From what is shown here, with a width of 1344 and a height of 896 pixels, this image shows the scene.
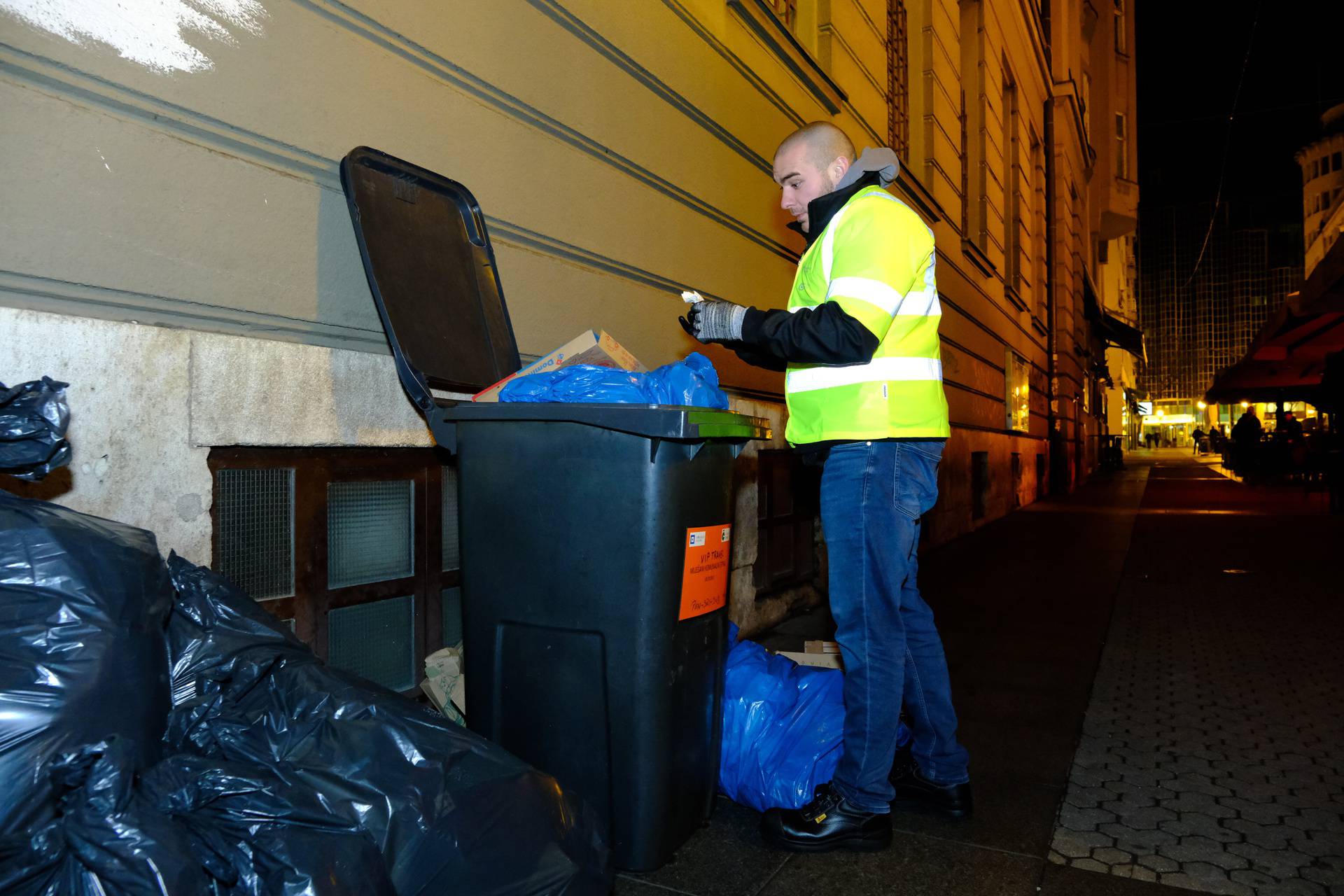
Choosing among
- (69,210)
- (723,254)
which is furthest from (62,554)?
(723,254)

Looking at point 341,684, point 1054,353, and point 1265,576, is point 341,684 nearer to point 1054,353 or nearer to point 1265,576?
point 1265,576

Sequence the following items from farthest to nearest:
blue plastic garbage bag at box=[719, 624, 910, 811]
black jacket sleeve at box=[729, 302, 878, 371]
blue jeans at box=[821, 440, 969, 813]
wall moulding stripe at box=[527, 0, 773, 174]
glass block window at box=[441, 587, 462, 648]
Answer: wall moulding stripe at box=[527, 0, 773, 174] → glass block window at box=[441, 587, 462, 648] → blue plastic garbage bag at box=[719, 624, 910, 811] → blue jeans at box=[821, 440, 969, 813] → black jacket sleeve at box=[729, 302, 878, 371]

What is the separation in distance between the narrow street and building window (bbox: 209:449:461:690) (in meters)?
1.11

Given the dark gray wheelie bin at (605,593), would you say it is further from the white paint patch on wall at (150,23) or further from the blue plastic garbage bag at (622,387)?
the white paint patch on wall at (150,23)

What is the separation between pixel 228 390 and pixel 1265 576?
716cm

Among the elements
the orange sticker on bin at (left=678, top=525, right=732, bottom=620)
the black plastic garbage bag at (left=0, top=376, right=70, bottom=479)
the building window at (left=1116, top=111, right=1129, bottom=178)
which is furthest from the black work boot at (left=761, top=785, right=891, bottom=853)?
the building window at (left=1116, top=111, right=1129, bottom=178)

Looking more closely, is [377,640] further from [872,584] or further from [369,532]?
[872,584]

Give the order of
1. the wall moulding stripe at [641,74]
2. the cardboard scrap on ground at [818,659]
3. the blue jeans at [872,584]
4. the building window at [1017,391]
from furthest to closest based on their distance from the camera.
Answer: the building window at [1017,391] < the wall moulding stripe at [641,74] < the cardboard scrap on ground at [818,659] < the blue jeans at [872,584]

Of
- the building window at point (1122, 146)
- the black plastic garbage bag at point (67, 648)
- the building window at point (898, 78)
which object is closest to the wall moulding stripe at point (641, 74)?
the black plastic garbage bag at point (67, 648)

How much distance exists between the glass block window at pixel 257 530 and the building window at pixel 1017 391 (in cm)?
1145

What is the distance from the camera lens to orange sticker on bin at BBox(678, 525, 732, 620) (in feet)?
7.14

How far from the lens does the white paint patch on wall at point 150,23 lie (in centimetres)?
186

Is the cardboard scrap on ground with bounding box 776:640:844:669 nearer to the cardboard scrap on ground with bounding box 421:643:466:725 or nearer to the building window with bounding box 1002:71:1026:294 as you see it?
the cardboard scrap on ground with bounding box 421:643:466:725

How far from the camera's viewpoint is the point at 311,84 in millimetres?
2441
